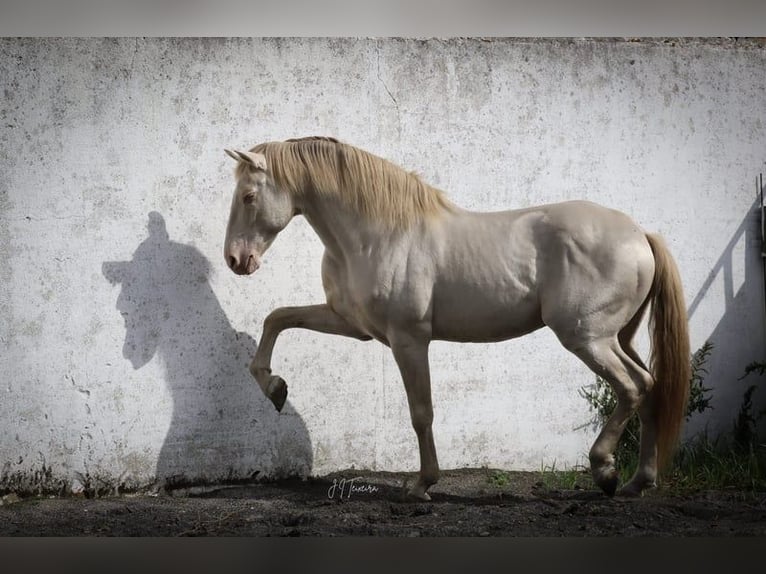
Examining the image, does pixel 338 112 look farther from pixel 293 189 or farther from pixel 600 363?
pixel 600 363

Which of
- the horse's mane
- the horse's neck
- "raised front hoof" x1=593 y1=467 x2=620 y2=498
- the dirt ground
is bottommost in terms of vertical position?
the dirt ground

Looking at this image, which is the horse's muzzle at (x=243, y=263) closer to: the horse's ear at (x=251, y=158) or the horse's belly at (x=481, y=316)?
the horse's ear at (x=251, y=158)

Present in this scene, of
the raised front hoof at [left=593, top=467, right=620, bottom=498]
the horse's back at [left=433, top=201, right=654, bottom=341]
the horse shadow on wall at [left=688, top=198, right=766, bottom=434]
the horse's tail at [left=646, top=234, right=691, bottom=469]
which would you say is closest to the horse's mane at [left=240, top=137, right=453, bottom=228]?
the horse's back at [left=433, top=201, right=654, bottom=341]

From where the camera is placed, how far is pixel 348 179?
369 cm

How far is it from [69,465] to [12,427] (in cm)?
32

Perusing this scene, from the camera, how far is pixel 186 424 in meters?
4.25

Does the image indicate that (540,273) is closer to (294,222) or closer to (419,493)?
(419,493)

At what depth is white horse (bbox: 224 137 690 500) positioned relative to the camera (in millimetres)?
3570

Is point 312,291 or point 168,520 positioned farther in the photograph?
point 312,291

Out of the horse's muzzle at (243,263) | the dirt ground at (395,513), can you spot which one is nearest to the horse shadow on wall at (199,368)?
the dirt ground at (395,513)

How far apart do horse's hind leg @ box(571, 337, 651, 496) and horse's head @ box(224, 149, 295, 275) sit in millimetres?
1335

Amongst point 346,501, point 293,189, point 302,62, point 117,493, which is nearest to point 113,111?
point 302,62

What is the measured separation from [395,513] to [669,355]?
128 cm

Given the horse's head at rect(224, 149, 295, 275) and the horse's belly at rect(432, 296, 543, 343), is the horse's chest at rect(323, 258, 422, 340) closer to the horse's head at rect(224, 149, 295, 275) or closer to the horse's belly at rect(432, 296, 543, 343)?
the horse's belly at rect(432, 296, 543, 343)
